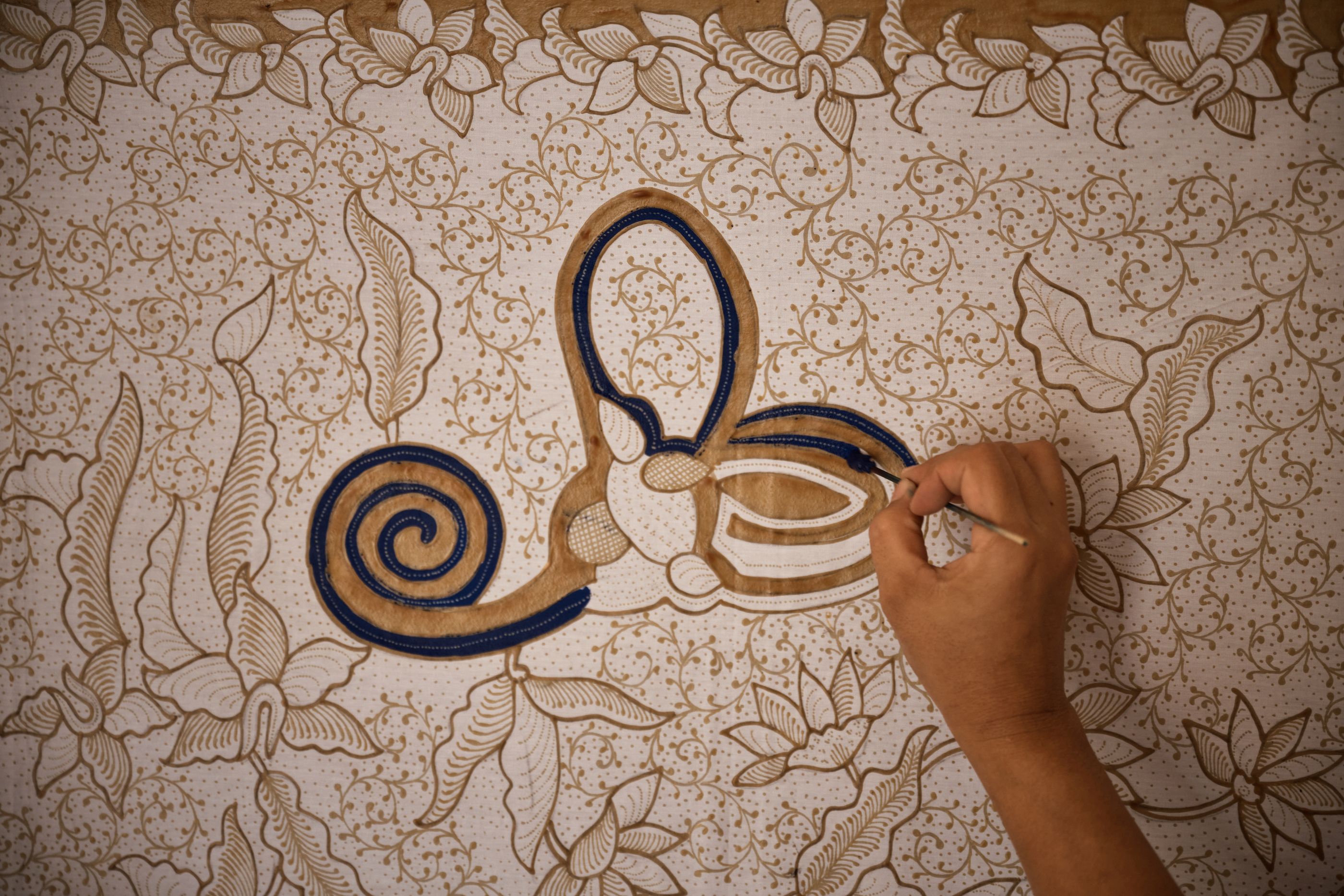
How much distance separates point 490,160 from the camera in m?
1.06

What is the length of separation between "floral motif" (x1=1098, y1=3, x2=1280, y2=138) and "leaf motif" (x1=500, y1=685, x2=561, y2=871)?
1258mm

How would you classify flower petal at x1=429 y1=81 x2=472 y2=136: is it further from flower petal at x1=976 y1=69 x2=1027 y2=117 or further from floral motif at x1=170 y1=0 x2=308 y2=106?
flower petal at x1=976 y1=69 x2=1027 y2=117

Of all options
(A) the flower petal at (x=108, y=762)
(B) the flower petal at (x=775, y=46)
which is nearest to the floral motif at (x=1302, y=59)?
(B) the flower petal at (x=775, y=46)

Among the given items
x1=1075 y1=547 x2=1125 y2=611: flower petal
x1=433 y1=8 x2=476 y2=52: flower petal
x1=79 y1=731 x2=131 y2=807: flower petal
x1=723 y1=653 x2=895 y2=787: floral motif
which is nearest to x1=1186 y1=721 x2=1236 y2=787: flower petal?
x1=1075 y1=547 x2=1125 y2=611: flower petal

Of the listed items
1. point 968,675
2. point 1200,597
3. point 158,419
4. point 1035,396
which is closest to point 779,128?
point 1035,396

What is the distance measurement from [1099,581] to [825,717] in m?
0.44

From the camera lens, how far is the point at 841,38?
40.8 inches

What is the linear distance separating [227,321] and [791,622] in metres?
0.97

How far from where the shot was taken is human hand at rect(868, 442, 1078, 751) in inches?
32.2

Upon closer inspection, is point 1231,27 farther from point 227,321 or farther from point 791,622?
point 227,321

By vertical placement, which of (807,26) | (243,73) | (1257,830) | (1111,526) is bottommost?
(1257,830)

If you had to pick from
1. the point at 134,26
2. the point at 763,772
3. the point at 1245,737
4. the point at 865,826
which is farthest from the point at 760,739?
the point at 134,26

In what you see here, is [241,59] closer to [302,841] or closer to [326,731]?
[326,731]

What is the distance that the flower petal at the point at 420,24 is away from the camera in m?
1.07
